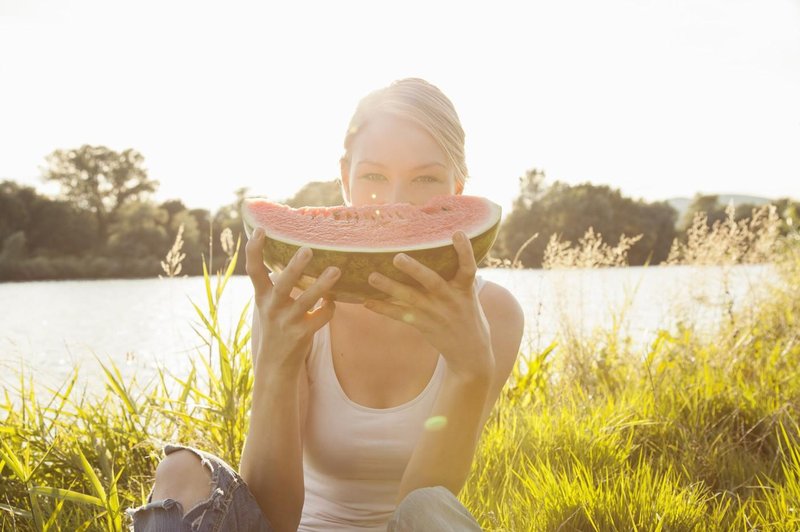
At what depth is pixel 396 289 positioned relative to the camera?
1.55m

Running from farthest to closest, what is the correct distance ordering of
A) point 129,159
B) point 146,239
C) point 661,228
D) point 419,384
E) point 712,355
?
point 129,159 < point 146,239 < point 661,228 < point 712,355 < point 419,384

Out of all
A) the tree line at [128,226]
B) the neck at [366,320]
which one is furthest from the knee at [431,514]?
the tree line at [128,226]

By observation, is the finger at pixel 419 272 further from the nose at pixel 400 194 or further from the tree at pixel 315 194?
the tree at pixel 315 194

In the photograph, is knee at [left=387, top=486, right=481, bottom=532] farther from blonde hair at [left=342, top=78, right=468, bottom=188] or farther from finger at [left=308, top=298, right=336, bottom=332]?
blonde hair at [left=342, top=78, right=468, bottom=188]

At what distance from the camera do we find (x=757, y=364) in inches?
163

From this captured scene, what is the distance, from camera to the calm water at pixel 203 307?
4.37 m

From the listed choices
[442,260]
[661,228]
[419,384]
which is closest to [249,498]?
[419,384]

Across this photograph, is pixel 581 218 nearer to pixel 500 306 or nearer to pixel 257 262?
pixel 500 306

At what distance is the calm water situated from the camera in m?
4.37

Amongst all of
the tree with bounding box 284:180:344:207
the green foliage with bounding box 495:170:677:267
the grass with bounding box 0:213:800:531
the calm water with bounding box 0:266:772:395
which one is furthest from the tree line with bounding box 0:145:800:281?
the grass with bounding box 0:213:800:531

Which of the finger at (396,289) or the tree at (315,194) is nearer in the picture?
the finger at (396,289)

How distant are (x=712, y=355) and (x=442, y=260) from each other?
3730mm

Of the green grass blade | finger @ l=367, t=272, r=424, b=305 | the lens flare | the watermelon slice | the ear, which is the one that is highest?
the ear

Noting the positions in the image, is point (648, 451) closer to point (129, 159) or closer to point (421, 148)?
point (421, 148)
